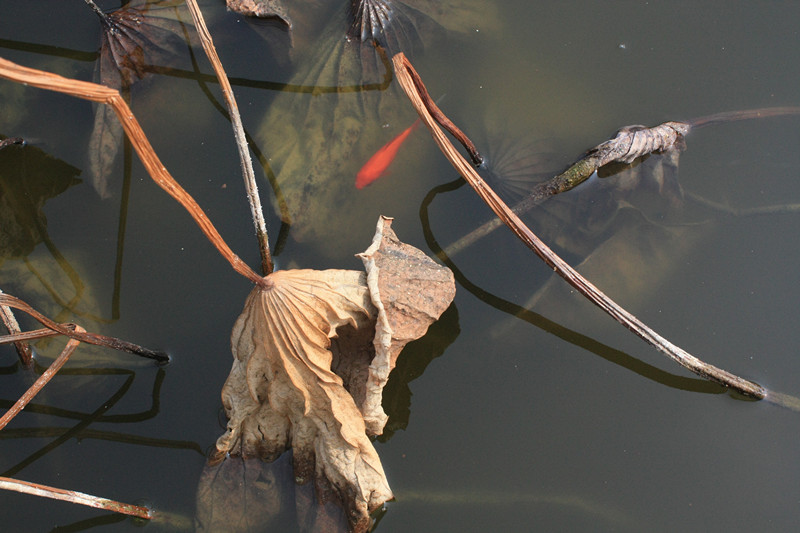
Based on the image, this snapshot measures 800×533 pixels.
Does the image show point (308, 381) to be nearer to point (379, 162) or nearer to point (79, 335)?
point (79, 335)

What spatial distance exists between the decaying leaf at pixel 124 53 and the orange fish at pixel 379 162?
122cm

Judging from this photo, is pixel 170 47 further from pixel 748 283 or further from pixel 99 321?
pixel 748 283

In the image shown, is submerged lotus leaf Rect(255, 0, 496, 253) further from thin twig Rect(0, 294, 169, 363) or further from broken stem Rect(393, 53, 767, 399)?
thin twig Rect(0, 294, 169, 363)

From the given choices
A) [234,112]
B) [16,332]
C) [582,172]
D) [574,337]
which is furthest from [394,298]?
[16,332]

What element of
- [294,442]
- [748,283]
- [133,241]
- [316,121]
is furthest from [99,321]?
[748,283]

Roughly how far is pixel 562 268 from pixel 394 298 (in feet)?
2.39

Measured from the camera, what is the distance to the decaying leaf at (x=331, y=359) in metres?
2.18

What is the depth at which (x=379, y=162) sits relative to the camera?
306 centimetres

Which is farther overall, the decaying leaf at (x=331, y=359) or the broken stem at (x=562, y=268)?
the broken stem at (x=562, y=268)

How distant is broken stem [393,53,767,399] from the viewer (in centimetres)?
246

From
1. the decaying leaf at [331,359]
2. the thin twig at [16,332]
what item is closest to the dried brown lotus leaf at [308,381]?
the decaying leaf at [331,359]

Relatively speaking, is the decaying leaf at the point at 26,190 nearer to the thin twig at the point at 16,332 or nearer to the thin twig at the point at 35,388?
→ the thin twig at the point at 16,332

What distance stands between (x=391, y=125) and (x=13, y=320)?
1.93 m

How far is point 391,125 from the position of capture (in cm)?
311
